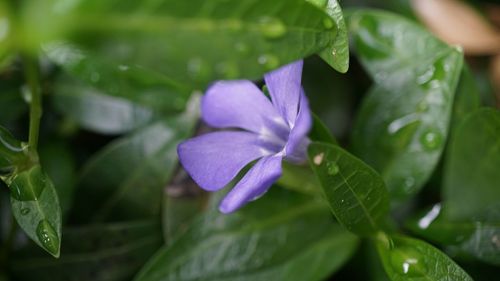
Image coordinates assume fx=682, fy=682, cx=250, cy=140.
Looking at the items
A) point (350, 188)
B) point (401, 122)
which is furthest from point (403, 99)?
point (350, 188)

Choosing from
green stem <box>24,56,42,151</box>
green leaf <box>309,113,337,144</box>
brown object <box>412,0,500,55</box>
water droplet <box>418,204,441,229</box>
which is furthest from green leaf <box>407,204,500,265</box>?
green stem <box>24,56,42,151</box>

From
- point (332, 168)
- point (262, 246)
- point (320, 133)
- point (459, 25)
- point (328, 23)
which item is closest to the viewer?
point (328, 23)

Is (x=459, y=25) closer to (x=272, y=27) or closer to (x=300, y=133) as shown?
(x=300, y=133)

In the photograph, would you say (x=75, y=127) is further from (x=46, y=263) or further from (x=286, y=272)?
(x=286, y=272)

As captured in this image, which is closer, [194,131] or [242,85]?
[242,85]

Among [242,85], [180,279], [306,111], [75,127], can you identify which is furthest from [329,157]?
[75,127]

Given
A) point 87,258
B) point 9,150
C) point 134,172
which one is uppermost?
point 9,150

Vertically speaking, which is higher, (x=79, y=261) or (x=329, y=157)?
(x=329, y=157)
